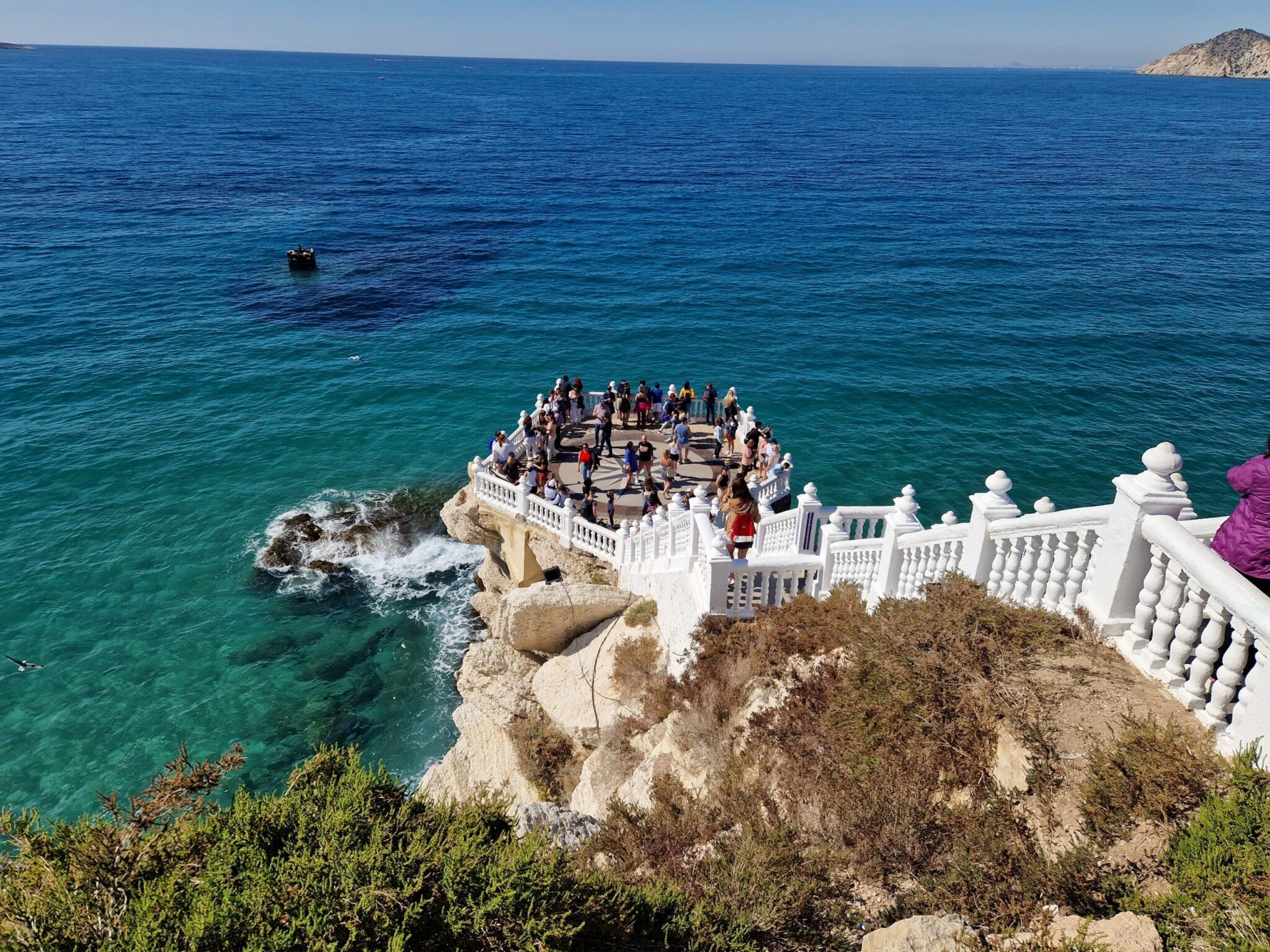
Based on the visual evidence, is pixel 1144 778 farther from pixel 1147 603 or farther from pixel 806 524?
pixel 806 524

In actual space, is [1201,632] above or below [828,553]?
above

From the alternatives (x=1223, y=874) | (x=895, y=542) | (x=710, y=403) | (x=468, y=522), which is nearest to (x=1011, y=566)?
(x=895, y=542)

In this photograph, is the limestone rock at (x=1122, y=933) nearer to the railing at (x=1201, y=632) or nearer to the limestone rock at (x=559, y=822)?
the railing at (x=1201, y=632)

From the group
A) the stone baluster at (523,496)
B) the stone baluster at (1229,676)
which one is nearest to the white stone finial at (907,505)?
the stone baluster at (1229,676)

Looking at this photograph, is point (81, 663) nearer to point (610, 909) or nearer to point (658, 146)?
point (610, 909)

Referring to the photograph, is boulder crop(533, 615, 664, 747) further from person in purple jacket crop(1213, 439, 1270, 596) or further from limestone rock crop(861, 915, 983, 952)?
person in purple jacket crop(1213, 439, 1270, 596)

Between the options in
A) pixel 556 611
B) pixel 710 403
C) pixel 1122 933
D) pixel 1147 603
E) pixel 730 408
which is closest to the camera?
pixel 1122 933
